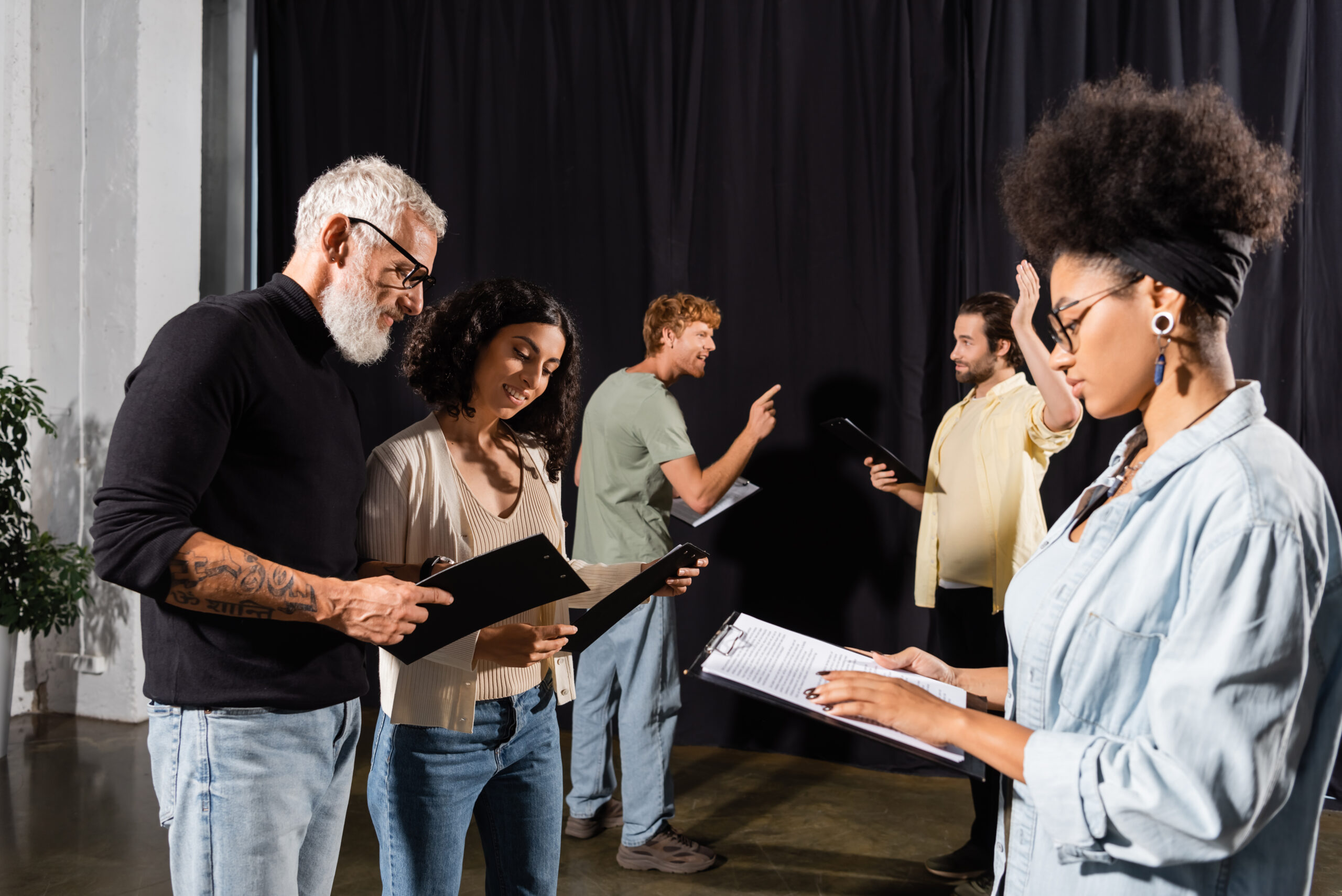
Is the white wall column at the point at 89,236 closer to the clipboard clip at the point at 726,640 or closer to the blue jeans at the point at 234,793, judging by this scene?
the blue jeans at the point at 234,793

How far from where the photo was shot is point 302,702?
125 cm

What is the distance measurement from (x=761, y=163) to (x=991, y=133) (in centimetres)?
90

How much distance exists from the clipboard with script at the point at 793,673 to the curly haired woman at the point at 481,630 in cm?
33

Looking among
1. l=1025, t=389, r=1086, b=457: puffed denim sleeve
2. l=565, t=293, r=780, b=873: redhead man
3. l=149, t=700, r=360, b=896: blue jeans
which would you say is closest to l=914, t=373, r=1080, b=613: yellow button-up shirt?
l=1025, t=389, r=1086, b=457: puffed denim sleeve

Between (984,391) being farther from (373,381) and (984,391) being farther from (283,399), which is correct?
(373,381)

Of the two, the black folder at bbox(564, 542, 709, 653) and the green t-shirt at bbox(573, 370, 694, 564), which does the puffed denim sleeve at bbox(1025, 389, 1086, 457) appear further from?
the black folder at bbox(564, 542, 709, 653)

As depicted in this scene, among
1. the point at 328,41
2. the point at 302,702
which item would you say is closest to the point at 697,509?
the point at 302,702

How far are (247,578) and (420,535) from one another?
0.32m

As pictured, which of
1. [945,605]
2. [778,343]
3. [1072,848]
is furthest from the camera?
[778,343]

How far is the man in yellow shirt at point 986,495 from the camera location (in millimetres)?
2580

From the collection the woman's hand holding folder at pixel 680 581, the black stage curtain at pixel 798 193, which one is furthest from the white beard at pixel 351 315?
the black stage curtain at pixel 798 193

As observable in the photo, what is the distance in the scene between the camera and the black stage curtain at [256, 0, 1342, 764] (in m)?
3.17

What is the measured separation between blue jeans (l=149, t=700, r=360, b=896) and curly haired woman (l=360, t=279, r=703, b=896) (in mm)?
145

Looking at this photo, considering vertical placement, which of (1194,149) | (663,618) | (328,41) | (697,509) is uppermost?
(328,41)
